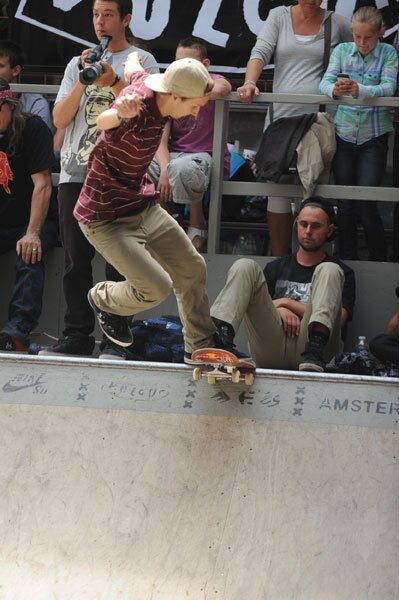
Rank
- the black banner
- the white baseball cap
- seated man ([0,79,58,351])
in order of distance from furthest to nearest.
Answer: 1. the black banner
2. seated man ([0,79,58,351])
3. the white baseball cap

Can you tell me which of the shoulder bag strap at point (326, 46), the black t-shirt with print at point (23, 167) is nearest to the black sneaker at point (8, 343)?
the black t-shirt with print at point (23, 167)

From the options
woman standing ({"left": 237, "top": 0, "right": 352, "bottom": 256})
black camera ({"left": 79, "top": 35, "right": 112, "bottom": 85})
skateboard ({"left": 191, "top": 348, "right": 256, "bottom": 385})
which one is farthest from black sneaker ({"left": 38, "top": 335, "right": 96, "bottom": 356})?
black camera ({"left": 79, "top": 35, "right": 112, "bottom": 85})

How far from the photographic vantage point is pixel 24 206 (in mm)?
7078

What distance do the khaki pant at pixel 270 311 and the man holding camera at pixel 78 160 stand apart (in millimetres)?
908

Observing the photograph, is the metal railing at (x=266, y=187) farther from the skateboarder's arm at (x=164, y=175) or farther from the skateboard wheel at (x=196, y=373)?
the skateboard wheel at (x=196, y=373)

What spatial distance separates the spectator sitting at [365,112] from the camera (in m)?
6.95

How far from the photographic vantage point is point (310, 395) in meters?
5.32

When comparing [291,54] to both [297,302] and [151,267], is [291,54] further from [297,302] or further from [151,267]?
[151,267]

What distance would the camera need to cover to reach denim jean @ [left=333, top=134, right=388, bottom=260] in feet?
23.1

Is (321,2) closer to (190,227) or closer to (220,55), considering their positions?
(220,55)

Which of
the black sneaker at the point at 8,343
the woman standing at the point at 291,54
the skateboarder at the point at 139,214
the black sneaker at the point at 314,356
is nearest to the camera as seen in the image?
the skateboarder at the point at 139,214

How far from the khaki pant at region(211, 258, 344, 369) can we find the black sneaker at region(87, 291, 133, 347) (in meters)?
0.58

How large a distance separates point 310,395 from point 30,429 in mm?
1484

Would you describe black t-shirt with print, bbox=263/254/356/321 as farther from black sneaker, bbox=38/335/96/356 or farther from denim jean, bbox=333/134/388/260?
black sneaker, bbox=38/335/96/356
